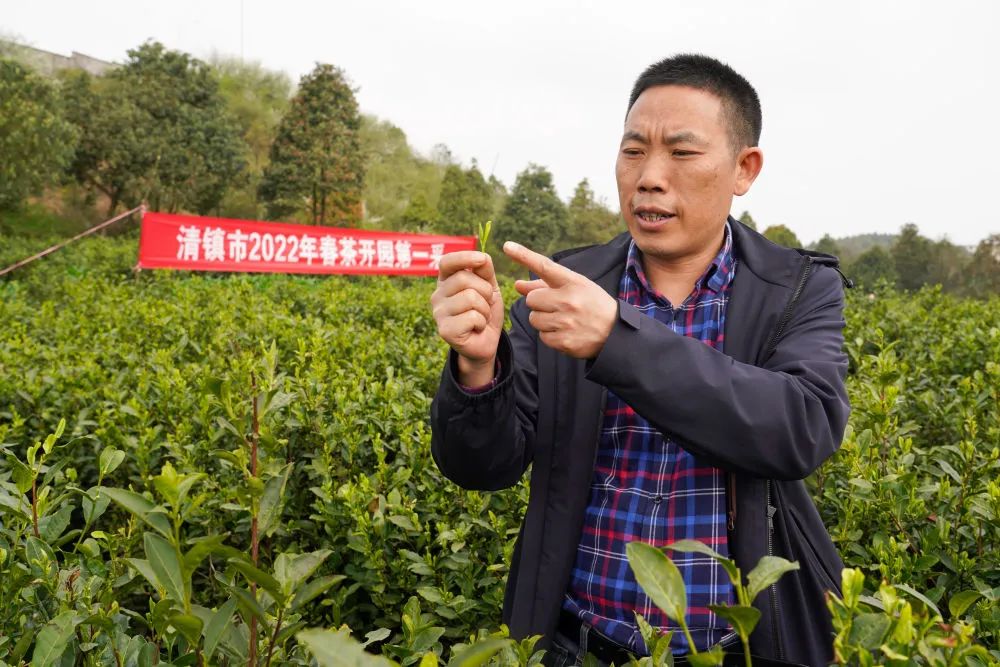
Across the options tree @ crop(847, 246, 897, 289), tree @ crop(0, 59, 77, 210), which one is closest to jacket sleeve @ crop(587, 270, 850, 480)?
tree @ crop(0, 59, 77, 210)

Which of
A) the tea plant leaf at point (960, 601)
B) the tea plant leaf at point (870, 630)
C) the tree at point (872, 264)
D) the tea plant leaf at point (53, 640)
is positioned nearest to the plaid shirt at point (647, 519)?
the tea plant leaf at point (960, 601)

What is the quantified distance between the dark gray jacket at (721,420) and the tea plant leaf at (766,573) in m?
0.43

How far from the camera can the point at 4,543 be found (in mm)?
1378

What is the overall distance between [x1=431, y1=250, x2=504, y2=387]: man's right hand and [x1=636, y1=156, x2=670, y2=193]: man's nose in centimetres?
36

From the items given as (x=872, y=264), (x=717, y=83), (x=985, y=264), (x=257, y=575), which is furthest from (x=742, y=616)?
(x=872, y=264)

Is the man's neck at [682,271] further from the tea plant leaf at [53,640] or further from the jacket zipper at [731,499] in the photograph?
the tea plant leaf at [53,640]

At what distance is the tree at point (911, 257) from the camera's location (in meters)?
30.4

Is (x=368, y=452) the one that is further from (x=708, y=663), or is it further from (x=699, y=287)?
(x=708, y=663)

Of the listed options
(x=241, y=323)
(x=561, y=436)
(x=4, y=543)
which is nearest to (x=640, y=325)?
(x=561, y=436)

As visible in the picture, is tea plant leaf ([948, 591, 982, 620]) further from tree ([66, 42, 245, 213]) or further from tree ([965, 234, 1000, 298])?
tree ([965, 234, 1000, 298])

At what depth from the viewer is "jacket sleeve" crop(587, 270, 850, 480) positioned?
110 cm

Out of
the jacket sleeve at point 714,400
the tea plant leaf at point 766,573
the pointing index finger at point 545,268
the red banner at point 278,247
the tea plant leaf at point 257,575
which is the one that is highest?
the red banner at point 278,247

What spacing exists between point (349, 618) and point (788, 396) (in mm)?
1381

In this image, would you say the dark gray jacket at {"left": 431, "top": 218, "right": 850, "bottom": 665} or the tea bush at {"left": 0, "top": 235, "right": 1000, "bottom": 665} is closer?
Answer: the tea bush at {"left": 0, "top": 235, "right": 1000, "bottom": 665}
